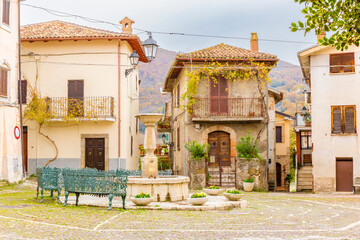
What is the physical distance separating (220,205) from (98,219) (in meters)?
3.71

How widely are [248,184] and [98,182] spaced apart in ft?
39.2

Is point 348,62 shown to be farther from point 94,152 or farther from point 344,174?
point 94,152

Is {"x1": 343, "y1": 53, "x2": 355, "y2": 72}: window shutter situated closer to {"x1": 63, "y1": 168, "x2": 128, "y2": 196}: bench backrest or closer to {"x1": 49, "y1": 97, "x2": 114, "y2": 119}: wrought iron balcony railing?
{"x1": 49, "y1": 97, "x2": 114, "y2": 119}: wrought iron balcony railing

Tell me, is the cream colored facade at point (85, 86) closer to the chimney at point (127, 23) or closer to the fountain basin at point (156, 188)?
the chimney at point (127, 23)

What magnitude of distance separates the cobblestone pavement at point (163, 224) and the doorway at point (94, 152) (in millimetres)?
12137

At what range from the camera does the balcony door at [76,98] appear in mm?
24750

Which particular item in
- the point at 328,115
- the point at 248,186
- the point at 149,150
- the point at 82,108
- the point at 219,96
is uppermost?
the point at 219,96

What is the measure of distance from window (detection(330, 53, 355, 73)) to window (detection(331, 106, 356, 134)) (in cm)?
183

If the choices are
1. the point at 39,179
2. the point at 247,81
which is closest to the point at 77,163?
the point at 247,81

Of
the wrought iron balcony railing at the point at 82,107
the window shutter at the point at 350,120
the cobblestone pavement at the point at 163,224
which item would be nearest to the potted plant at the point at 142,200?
the cobblestone pavement at the point at 163,224

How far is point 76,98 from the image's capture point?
2508 cm

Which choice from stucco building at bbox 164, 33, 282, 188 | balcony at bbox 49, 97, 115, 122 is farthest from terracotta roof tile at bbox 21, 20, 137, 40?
stucco building at bbox 164, 33, 282, 188

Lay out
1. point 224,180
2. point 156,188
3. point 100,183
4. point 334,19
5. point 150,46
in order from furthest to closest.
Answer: point 224,180
point 150,46
point 156,188
point 100,183
point 334,19

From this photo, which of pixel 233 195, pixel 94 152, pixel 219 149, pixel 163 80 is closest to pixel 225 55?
pixel 219 149
